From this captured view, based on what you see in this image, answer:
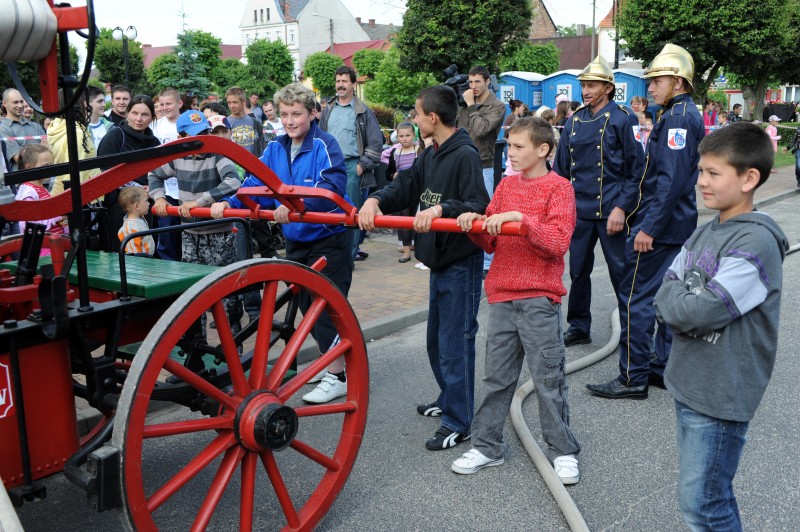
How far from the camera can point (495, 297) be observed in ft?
11.6

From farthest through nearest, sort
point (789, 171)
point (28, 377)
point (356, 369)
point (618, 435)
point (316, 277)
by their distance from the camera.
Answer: point (789, 171) → point (618, 435) → point (356, 369) → point (316, 277) → point (28, 377)

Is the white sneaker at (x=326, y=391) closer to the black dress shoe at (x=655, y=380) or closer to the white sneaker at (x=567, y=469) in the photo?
the white sneaker at (x=567, y=469)

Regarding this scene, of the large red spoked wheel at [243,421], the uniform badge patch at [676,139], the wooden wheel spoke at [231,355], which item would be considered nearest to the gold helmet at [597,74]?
the uniform badge patch at [676,139]

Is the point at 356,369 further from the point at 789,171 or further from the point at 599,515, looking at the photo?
the point at 789,171

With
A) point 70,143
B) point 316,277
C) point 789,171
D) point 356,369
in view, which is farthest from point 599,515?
point 789,171

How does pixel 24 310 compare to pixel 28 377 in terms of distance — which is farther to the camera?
pixel 24 310

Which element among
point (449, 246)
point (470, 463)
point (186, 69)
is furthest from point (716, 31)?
point (470, 463)

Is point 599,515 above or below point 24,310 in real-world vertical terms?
below

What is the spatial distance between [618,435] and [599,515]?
2.91ft

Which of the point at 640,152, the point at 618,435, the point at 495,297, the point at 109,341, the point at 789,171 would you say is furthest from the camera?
the point at 789,171

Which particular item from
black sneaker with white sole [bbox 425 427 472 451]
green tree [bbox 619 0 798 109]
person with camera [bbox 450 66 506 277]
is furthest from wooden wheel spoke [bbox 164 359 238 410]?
green tree [bbox 619 0 798 109]

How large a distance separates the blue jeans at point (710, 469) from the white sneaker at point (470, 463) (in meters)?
1.31

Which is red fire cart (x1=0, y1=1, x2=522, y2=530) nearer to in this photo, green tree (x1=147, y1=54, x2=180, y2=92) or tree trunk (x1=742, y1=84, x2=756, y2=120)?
tree trunk (x1=742, y1=84, x2=756, y2=120)

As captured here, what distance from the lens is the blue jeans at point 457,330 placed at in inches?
148
